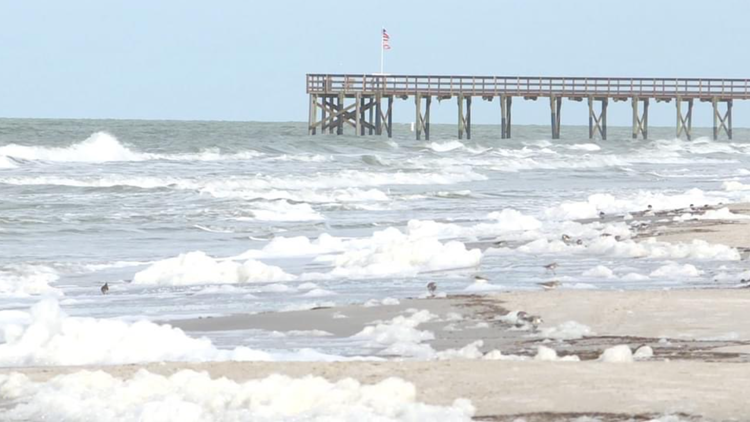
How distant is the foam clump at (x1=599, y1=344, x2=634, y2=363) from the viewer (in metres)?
7.64

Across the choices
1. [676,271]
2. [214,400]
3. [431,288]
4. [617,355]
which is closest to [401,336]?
[617,355]

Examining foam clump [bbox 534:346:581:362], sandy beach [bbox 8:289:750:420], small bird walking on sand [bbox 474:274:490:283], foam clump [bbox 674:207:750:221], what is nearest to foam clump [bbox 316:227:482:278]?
small bird walking on sand [bbox 474:274:490:283]

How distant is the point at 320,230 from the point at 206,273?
7043 mm

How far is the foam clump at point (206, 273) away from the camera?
13.4 m

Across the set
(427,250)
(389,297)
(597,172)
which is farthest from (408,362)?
(597,172)

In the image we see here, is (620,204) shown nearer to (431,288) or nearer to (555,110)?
(431,288)

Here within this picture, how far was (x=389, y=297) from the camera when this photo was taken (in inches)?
460

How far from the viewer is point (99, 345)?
8508 millimetres

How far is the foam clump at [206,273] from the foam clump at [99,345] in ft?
14.6

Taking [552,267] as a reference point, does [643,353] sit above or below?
above

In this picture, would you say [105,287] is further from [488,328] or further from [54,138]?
[54,138]

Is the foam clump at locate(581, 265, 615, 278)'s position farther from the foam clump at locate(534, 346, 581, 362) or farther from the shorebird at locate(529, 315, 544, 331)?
the foam clump at locate(534, 346, 581, 362)

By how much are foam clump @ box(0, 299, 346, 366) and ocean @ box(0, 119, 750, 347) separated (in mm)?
804

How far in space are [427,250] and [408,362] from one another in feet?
21.6
